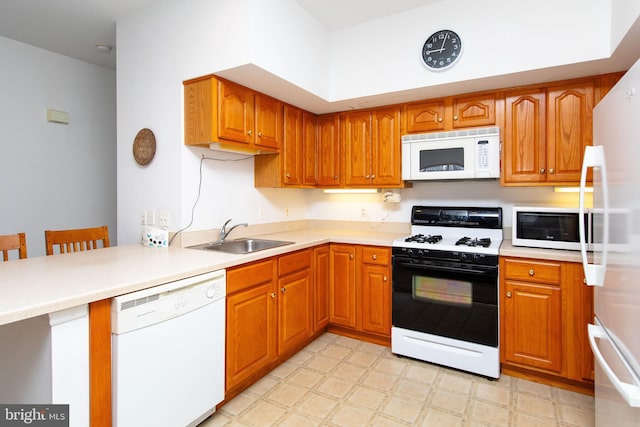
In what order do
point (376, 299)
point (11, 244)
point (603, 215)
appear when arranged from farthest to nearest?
1. point (376, 299)
2. point (11, 244)
3. point (603, 215)

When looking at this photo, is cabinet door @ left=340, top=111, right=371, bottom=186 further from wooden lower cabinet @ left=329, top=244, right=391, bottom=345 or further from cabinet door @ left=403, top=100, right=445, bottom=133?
wooden lower cabinet @ left=329, top=244, right=391, bottom=345

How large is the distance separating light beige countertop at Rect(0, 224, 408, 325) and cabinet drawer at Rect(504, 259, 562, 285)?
1550mm

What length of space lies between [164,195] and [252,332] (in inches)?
46.9

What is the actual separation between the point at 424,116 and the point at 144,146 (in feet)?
7.48

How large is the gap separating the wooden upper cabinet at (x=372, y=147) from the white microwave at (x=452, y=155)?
0.12m

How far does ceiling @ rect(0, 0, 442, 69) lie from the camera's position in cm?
246

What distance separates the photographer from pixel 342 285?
303 cm

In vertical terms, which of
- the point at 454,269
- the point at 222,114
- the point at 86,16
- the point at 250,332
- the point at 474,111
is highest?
the point at 86,16

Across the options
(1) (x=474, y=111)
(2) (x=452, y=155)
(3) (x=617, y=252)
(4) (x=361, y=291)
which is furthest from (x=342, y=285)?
(3) (x=617, y=252)

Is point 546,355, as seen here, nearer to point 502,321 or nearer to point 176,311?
point 502,321

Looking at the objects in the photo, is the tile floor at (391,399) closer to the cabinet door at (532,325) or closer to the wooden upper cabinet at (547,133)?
the cabinet door at (532,325)

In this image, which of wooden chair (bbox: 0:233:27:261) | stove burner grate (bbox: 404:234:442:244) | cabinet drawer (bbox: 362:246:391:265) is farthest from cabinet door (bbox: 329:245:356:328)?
wooden chair (bbox: 0:233:27:261)

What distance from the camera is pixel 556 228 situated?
2340 mm

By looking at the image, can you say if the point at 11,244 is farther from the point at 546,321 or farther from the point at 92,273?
the point at 546,321
